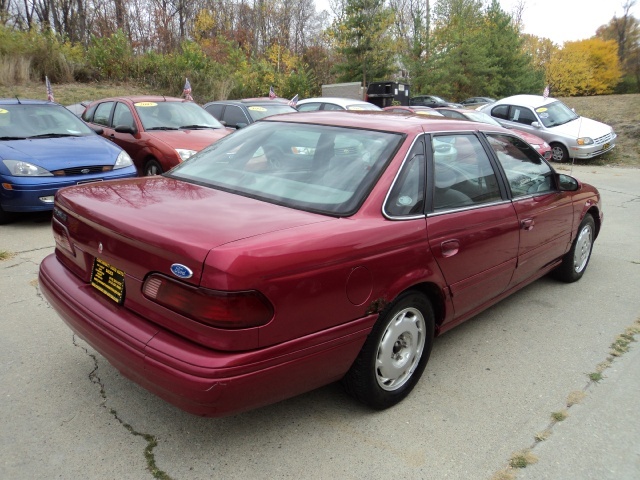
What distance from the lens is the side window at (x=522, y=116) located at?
1412 centimetres

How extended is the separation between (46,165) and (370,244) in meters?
4.98

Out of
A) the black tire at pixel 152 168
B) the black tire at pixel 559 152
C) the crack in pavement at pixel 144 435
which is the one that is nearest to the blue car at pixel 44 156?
the black tire at pixel 152 168

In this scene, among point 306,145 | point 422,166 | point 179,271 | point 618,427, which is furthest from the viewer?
point 306,145

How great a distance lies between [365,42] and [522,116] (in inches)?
771

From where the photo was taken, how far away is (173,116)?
27.6ft

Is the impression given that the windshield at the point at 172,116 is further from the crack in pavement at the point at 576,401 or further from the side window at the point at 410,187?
the crack in pavement at the point at 576,401

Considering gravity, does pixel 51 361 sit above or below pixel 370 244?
below

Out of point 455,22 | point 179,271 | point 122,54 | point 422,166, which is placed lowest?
point 179,271

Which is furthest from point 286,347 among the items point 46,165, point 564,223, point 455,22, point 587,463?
point 455,22

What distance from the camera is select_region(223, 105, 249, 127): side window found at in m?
10.5

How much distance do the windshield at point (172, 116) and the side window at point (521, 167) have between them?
5.79 meters

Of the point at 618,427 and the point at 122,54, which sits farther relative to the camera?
the point at 122,54

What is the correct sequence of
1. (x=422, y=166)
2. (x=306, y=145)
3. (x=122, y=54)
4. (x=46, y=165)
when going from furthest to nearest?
1. (x=122, y=54)
2. (x=46, y=165)
3. (x=306, y=145)
4. (x=422, y=166)

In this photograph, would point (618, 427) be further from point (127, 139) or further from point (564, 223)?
point (127, 139)
